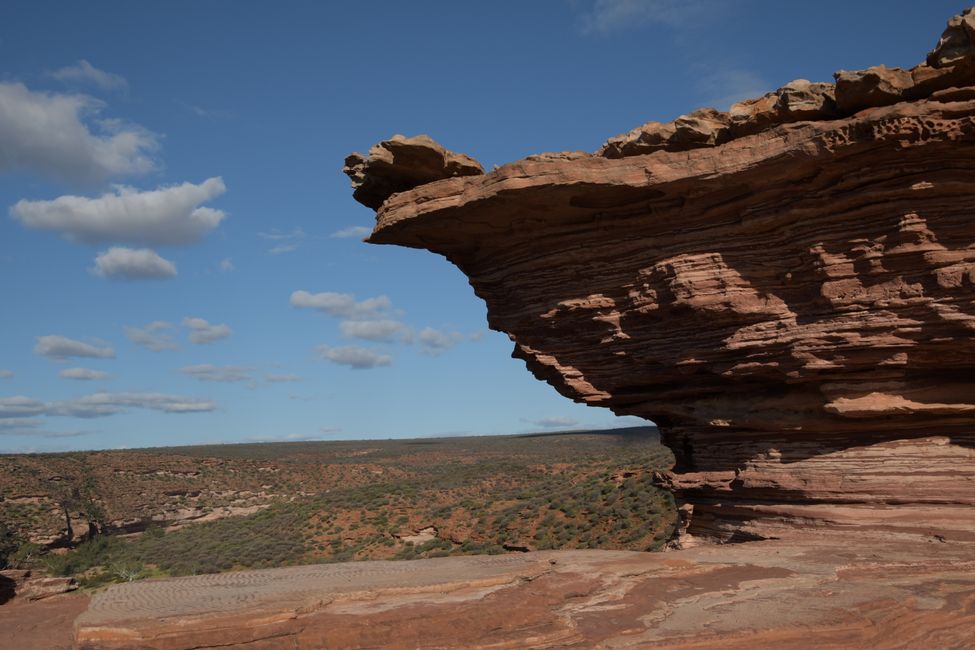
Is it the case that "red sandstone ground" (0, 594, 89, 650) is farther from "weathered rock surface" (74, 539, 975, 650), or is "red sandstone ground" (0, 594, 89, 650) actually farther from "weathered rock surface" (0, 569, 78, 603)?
"weathered rock surface" (74, 539, 975, 650)

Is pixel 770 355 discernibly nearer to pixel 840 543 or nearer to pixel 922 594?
pixel 840 543

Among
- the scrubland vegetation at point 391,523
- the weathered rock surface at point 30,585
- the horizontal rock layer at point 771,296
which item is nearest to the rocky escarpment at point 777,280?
the horizontal rock layer at point 771,296

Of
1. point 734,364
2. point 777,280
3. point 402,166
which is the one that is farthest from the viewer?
point 402,166

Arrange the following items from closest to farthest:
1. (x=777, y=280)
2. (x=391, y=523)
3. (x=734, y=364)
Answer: (x=777, y=280) → (x=734, y=364) → (x=391, y=523)

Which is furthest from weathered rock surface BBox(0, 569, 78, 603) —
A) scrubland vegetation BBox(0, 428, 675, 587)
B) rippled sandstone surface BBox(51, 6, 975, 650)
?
scrubland vegetation BBox(0, 428, 675, 587)

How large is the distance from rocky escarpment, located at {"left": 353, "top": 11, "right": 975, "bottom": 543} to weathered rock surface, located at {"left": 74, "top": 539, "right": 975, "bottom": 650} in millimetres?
2336

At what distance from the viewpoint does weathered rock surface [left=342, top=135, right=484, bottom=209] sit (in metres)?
13.9

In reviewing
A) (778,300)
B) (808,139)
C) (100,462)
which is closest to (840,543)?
(778,300)

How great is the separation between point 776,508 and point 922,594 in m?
4.55

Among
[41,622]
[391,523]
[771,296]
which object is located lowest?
[391,523]

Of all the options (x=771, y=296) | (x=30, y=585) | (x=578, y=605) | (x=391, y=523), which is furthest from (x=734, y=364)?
(x=391, y=523)

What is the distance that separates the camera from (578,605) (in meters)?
8.05

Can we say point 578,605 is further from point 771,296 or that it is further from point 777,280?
point 777,280

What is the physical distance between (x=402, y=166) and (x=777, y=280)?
7225 mm
